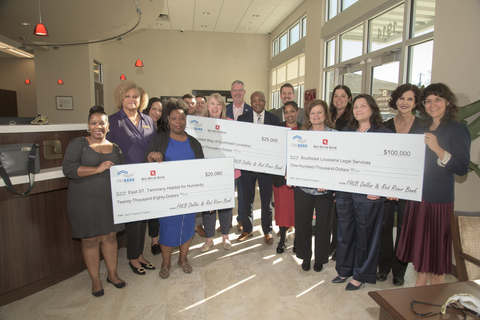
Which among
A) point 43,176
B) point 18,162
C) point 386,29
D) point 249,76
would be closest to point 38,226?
point 43,176

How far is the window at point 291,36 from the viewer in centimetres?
848

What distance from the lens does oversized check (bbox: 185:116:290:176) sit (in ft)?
8.64

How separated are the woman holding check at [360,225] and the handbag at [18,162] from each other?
257cm

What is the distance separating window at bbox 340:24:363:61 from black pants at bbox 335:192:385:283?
4.37 metres

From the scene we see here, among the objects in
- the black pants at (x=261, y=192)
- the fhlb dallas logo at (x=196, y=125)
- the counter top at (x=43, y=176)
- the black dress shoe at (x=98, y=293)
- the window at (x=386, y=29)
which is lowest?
the black dress shoe at (x=98, y=293)

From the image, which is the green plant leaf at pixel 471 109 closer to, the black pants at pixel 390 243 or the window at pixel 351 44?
the black pants at pixel 390 243

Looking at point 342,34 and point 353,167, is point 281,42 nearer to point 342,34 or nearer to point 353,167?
point 342,34

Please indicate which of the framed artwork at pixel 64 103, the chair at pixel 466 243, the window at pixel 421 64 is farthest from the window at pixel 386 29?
the framed artwork at pixel 64 103

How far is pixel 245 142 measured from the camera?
106 inches

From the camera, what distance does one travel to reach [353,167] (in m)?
2.14

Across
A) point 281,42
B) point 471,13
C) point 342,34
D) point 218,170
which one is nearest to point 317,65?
point 342,34

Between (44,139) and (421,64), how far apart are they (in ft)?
16.0

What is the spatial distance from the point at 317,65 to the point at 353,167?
5874mm

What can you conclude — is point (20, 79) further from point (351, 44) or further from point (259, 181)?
point (259, 181)
